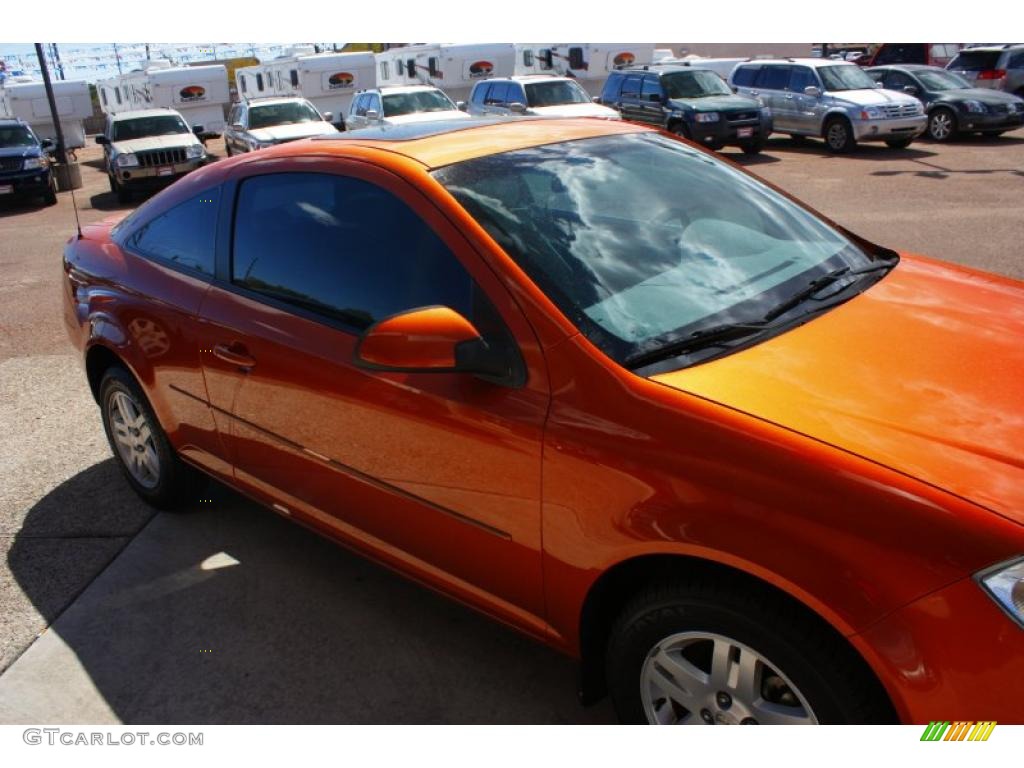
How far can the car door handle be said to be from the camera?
10.1ft

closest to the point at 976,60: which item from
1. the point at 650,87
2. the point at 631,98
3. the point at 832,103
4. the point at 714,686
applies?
the point at 832,103

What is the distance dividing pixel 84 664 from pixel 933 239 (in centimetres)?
897

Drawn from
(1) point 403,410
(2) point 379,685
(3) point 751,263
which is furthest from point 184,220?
(3) point 751,263

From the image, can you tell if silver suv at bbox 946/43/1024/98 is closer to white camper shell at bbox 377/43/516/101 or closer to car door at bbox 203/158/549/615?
white camper shell at bbox 377/43/516/101

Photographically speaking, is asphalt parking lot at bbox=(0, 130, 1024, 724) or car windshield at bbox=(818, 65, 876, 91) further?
car windshield at bbox=(818, 65, 876, 91)

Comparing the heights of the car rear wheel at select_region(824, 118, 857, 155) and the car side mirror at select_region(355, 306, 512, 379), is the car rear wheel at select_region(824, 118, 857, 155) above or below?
below

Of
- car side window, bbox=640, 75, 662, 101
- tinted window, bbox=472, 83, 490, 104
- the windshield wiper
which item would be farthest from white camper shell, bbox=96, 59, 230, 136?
the windshield wiper

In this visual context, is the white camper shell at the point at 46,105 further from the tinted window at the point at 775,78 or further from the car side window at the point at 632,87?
the tinted window at the point at 775,78

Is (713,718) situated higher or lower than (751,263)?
lower

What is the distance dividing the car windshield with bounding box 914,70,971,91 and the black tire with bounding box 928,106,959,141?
2.42 ft

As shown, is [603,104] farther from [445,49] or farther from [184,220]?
[184,220]

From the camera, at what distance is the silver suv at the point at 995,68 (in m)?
21.4

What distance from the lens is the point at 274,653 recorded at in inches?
120

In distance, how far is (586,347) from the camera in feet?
7.29
